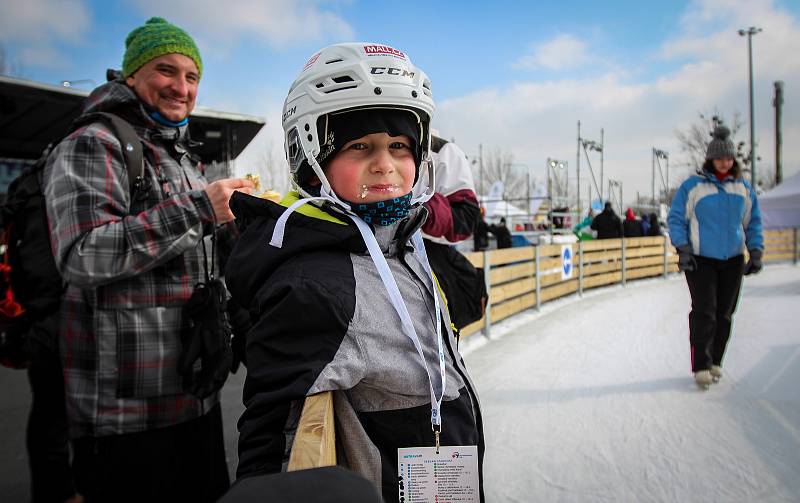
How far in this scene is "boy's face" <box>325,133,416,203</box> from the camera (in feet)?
4.25

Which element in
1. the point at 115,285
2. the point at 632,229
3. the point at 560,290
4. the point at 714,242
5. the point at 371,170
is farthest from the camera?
the point at 632,229

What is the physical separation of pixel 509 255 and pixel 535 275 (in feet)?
4.51

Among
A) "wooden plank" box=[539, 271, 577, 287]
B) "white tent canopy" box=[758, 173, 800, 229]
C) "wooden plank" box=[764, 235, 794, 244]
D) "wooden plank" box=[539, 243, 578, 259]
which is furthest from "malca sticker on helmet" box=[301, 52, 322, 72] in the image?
"white tent canopy" box=[758, 173, 800, 229]

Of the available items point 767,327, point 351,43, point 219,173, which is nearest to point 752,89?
point 767,327

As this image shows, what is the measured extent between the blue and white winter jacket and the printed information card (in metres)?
4.03

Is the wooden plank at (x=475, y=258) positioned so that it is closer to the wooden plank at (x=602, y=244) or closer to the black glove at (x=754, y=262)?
the black glove at (x=754, y=262)

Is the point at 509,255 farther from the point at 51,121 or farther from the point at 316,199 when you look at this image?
the point at 316,199

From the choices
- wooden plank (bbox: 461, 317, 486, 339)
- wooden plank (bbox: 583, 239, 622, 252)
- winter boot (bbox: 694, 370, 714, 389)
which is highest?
wooden plank (bbox: 583, 239, 622, 252)

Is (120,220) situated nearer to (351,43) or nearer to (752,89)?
→ (351,43)

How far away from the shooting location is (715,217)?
4.30 meters

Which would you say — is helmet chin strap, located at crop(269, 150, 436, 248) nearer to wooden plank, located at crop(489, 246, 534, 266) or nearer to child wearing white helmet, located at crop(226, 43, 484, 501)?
child wearing white helmet, located at crop(226, 43, 484, 501)

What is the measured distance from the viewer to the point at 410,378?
1.16 meters

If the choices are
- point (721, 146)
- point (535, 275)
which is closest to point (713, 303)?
point (721, 146)

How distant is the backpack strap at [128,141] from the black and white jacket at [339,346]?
0.67 meters
